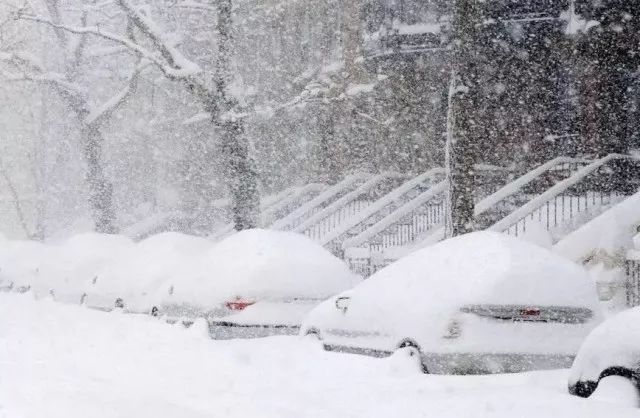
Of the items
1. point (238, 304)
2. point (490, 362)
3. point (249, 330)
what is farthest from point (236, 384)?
point (238, 304)

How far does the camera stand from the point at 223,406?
7797mm

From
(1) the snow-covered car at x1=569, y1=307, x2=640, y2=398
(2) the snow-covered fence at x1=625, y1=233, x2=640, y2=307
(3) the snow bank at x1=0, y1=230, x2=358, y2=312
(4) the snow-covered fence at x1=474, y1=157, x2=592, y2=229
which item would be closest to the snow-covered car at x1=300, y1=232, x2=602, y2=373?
(1) the snow-covered car at x1=569, y1=307, x2=640, y2=398

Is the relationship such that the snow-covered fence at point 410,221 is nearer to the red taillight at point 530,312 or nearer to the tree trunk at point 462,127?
the tree trunk at point 462,127

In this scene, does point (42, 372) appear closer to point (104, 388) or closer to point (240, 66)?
point (104, 388)

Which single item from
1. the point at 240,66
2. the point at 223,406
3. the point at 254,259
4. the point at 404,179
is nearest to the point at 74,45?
the point at 240,66

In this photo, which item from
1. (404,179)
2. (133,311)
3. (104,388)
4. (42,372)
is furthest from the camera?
(404,179)

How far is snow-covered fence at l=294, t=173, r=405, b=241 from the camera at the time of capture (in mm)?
27453

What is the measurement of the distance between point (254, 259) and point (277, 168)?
78.6ft

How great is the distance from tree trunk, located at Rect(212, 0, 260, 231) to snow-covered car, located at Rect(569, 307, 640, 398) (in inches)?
640

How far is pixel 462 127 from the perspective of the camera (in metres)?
16.0

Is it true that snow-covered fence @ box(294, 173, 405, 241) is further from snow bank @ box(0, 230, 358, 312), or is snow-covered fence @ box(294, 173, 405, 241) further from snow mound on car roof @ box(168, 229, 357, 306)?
snow mound on car roof @ box(168, 229, 357, 306)

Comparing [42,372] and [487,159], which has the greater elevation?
[42,372]

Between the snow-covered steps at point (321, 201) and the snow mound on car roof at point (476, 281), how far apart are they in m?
19.3

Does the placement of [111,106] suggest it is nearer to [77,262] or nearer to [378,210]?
[378,210]
